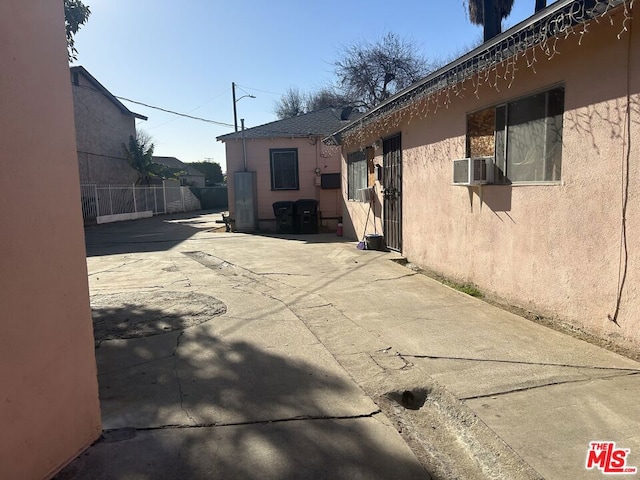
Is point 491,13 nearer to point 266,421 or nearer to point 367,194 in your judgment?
point 367,194

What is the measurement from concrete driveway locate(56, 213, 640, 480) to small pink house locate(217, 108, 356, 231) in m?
10.9

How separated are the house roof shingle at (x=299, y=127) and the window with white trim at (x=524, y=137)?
34.7 feet

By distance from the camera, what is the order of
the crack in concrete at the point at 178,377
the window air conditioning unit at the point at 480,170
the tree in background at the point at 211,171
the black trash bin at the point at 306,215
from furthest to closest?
the tree in background at the point at 211,171, the black trash bin at the point at 306,215, the window air conditioning unit at the point at 480,170, the crack in concrete at the point at 178,377

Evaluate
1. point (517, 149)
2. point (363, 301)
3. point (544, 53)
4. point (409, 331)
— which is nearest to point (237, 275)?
point (363, 301)

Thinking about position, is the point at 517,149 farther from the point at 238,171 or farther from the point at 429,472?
the point at 238,171

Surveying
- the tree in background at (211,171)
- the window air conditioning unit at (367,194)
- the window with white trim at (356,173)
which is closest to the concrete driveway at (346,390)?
the window air conditioning unit at (367,194)

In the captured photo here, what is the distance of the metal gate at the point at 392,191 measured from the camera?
908 cm

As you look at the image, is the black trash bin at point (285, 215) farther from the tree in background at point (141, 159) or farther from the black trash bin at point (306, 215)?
the tree in background at point (141, 159)

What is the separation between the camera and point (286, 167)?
17.2 metres

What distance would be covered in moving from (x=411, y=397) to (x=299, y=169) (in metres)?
14.4

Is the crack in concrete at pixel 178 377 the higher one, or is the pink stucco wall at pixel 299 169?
the pink stucco wall at pixel 299 169

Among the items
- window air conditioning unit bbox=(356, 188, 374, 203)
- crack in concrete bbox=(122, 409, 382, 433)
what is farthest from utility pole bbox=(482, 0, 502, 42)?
crack in concrete bbox=(122, 409, 382, 433)

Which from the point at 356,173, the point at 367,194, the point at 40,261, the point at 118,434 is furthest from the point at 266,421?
the point at 356,173

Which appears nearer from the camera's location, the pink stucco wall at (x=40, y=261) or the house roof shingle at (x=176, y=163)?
the pink stucco wall at (x=40, y=261)
